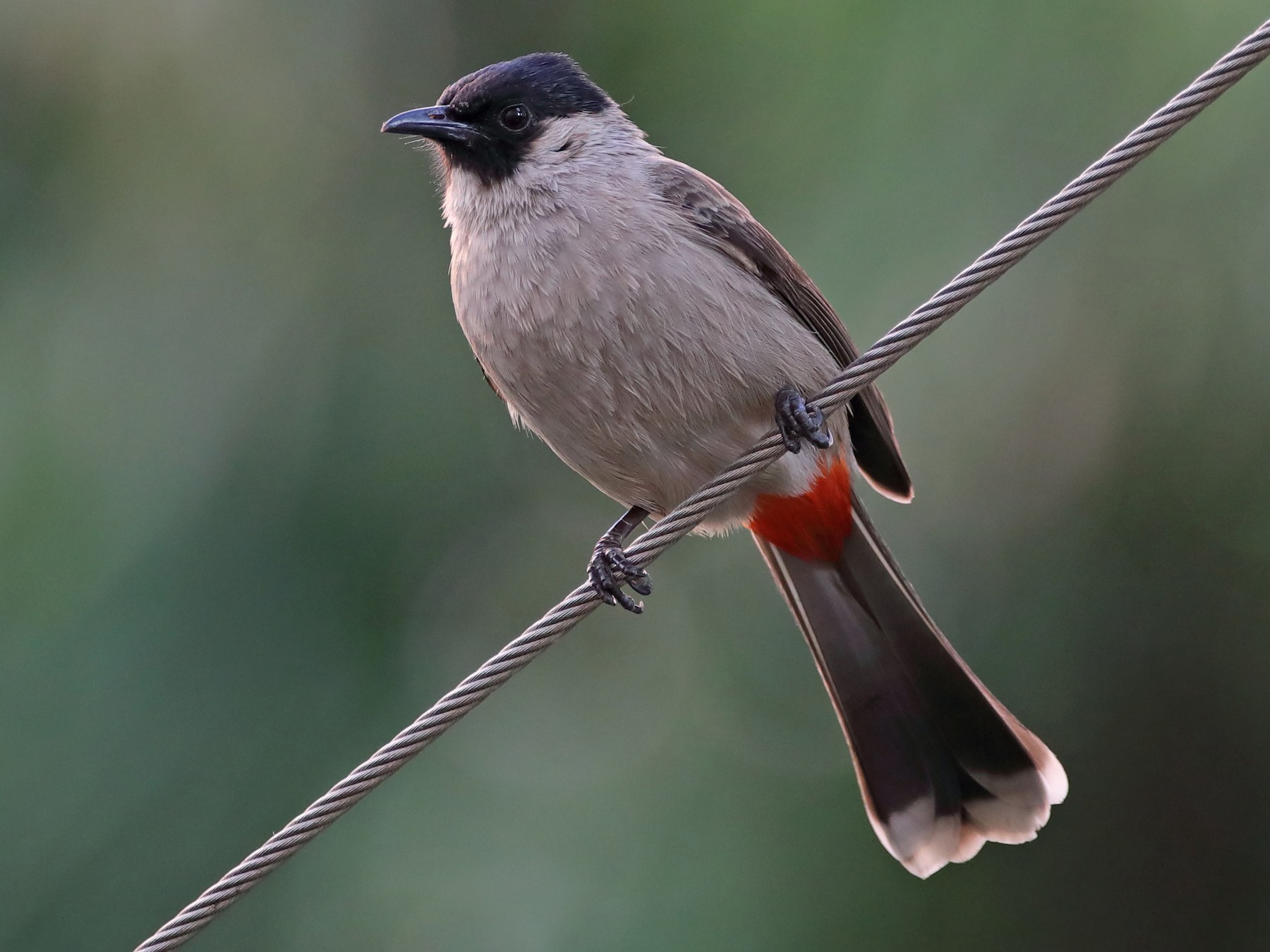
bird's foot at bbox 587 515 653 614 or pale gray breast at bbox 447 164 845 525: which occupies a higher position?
pale gray breast at bbox 447 164 845 525

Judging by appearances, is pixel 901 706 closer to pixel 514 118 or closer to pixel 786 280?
pixel 786 280

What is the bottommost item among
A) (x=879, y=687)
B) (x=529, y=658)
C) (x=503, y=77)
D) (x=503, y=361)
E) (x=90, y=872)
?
(x=90, y=872)

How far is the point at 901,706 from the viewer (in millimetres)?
3795

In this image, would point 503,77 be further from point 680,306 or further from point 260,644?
point 260,644

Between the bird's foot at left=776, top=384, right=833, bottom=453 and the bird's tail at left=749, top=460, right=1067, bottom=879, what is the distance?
0.44 meters

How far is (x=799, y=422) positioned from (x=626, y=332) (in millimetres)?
467

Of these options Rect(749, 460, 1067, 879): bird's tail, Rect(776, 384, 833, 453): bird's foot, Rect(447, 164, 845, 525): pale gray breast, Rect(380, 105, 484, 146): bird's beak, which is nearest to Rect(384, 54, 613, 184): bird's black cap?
Rect(380, 105, 484, 146): bird's beak

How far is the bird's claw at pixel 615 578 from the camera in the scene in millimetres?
3516

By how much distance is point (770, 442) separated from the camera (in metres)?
3.04

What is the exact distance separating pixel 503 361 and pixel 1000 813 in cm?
186

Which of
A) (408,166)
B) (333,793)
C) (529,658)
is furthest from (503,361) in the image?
(408,166)

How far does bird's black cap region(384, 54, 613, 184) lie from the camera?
3584 mm

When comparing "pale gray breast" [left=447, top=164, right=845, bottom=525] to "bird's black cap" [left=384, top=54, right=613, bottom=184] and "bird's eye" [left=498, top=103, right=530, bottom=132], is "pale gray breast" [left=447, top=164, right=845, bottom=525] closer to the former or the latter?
"bird's black cap" [left=384, top=54, right=613, bottom=184]

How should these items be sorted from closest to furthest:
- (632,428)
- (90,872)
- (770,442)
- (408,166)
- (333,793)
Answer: (333,793)
(770,442)
(632,428)
(90,872)
(408,166)
